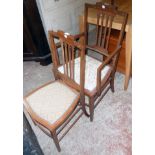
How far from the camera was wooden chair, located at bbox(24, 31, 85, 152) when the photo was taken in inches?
52.2

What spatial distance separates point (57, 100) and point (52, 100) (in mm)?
39

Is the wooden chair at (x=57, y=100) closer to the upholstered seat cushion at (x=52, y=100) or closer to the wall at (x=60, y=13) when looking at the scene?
the upholstered seat cushion at (x=52, y=100)

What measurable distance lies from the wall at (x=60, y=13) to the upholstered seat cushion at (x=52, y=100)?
40.3 inches

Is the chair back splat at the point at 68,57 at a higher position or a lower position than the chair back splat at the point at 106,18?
lower

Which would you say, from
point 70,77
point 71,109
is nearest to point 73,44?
point 70,77

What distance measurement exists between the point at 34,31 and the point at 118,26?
1008 millimetres

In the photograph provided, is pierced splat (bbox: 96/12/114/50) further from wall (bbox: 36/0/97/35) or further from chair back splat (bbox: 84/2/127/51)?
wall (bbox: 36/0/97/35)

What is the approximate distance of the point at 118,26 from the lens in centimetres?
171

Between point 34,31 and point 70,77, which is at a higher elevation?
point 34,31

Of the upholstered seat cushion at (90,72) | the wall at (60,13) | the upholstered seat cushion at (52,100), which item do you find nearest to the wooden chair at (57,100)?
Result: the upholstered seat cushion at (52,100)

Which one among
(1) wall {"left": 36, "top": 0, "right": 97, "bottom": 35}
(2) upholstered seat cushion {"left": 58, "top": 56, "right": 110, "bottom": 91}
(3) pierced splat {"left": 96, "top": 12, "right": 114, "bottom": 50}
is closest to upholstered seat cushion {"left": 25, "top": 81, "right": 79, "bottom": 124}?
(2) upholstered seat cushion {"left": 58, "top": 56, "right": 110, "bottom": 91}

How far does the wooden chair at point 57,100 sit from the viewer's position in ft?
4.35

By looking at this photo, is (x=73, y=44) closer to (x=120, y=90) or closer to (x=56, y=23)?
(x=120, y=90)
